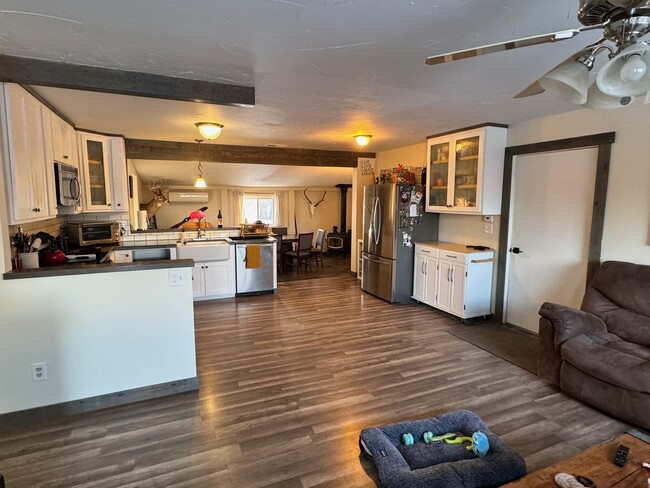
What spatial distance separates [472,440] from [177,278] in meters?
2.33

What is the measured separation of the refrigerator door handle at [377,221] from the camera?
5.45m

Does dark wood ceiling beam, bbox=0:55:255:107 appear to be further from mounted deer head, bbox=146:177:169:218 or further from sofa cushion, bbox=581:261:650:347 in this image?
Result: mounted deer head, bbox=146:177:169:218

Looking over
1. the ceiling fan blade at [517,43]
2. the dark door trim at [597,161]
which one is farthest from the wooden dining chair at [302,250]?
the ceiling fan blade at [517,43]

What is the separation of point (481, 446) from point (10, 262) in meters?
3.26

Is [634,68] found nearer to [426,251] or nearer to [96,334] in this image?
[96,334]

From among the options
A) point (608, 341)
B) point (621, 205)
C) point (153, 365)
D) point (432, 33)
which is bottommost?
point (153, 365)

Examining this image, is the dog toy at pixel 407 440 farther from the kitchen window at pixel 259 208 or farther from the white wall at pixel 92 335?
the kitchen window at pixel 259 208

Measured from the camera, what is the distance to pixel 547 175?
391cm

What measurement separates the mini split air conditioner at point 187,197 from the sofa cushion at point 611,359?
8893 mm

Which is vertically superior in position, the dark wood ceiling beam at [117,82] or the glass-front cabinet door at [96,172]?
the dark wood ceiling beam at [117,82]

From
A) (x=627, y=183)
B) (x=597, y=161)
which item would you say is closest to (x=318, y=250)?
(x=597, y=161)

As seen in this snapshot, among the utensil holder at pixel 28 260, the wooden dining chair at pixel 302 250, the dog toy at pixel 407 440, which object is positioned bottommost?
the dog toy at pixel 407 440

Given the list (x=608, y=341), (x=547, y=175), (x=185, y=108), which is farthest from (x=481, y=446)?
(x=185, y=108)

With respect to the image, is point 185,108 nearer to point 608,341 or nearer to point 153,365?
point 153,365
